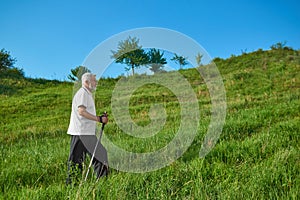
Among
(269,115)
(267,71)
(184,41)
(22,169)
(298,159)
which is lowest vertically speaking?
(22,169)

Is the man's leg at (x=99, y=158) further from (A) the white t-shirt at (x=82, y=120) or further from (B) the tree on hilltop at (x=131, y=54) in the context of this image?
(B) the tree on hilltop at (x=131, y=54)

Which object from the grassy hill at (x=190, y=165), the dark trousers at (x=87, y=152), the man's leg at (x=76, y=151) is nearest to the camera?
the grassy hill at (x=190, y=165)

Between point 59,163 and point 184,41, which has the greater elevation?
point 184,41

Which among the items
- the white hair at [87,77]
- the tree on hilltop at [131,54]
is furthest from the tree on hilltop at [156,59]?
the white hair at [87,77]

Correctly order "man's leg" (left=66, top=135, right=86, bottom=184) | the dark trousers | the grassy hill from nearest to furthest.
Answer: the grassy hill
the dark trousers
"man's leg" (left=66, top=135, right=86, bottom=184)

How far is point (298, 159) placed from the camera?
201 inches

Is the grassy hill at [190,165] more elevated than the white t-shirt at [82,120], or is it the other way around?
the white t-shirt at [82,120]

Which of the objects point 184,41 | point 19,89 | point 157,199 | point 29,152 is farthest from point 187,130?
point 19,89

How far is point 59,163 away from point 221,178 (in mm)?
2929

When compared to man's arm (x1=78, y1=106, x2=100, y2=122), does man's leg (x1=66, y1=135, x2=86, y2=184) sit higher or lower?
lower

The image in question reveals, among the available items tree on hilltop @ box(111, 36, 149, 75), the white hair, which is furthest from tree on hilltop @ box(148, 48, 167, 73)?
the white hair

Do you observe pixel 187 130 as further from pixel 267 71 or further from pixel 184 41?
pixel 267 71

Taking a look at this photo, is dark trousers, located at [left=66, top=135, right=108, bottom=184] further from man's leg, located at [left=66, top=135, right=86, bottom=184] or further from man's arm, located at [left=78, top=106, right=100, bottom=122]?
man's arm, located at [left=78, top=106, right=100, bottom=122]

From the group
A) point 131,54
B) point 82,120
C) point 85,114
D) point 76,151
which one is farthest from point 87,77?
point 131,54
